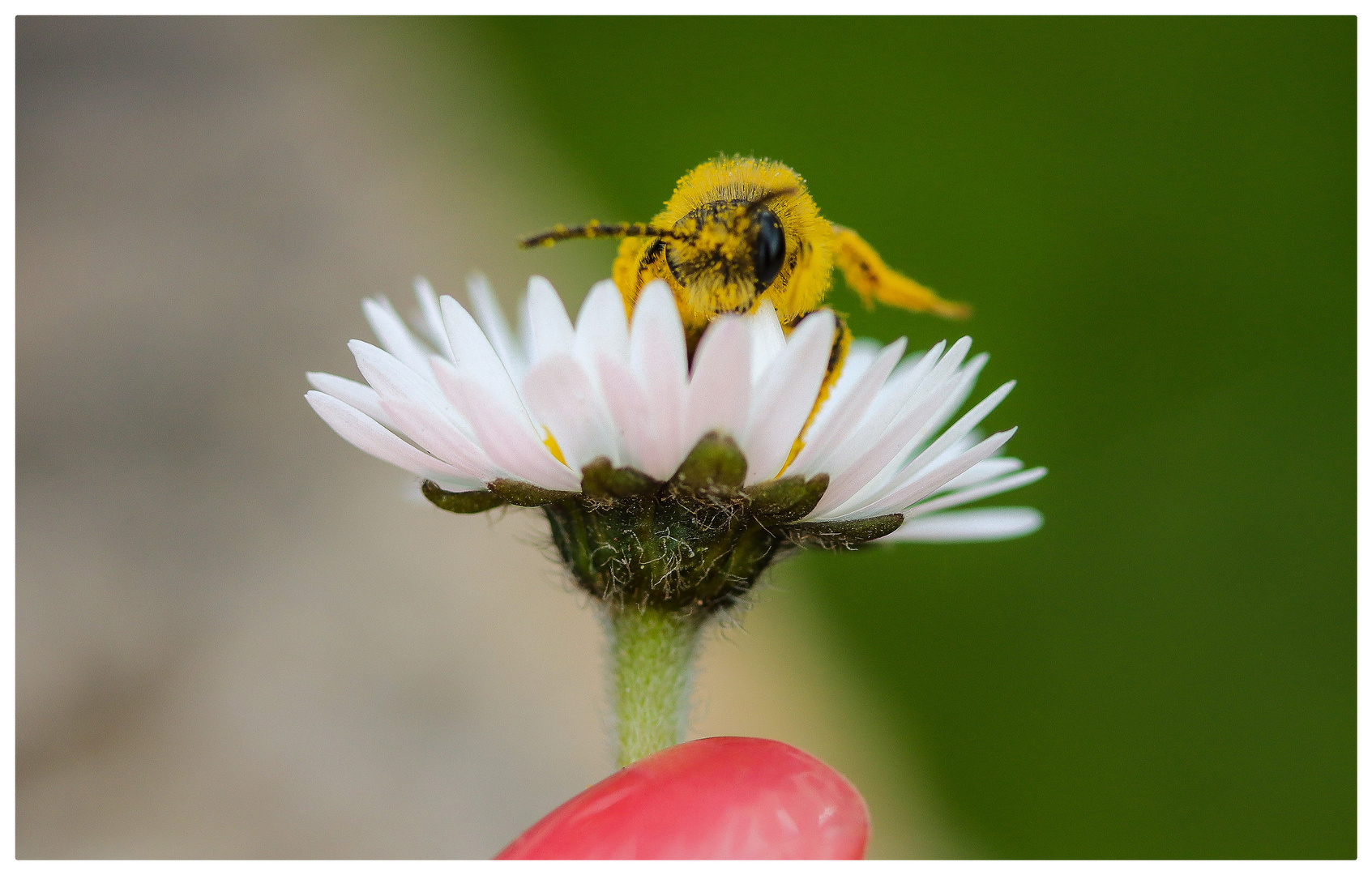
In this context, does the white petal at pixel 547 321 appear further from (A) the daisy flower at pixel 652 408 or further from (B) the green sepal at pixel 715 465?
(B) the green sepal at pixel 715 465

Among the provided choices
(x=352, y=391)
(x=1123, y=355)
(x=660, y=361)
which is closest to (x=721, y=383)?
(x=660, y=361)

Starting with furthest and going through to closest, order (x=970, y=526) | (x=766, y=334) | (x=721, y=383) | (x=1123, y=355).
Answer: (x=1123, y=355), (x=970, y=526), (x=766, y=334), (x=721, y=383)

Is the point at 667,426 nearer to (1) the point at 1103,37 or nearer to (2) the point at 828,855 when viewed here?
(2) the point at 828,855

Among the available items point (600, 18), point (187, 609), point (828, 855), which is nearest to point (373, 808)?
point (187, 609)

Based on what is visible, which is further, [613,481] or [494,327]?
[494,327]

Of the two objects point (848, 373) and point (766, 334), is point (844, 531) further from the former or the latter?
point (848, 373)

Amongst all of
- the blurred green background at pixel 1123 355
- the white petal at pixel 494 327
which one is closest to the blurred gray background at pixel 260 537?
the blurred green background at pixel 1123 355

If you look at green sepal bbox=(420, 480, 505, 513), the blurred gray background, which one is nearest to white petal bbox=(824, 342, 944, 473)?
green sepal bbox=(420, 480, 505, 513)
